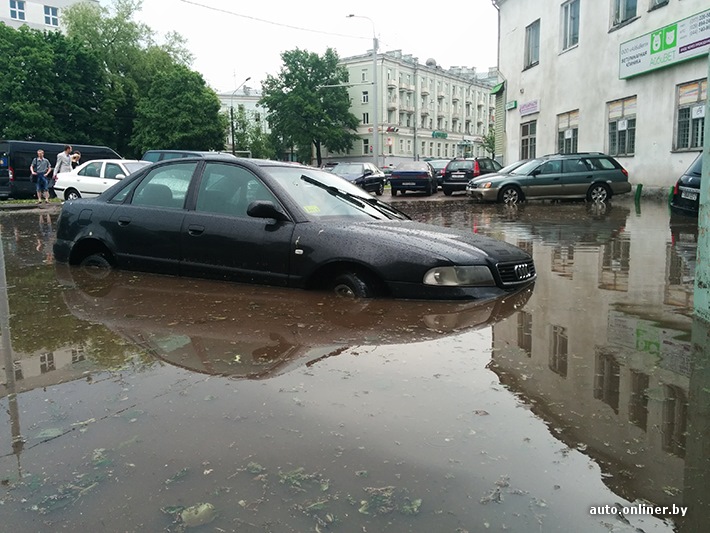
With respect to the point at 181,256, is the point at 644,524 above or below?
below

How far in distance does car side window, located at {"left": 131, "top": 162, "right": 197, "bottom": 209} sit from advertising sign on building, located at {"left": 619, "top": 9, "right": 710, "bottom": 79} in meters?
15.7

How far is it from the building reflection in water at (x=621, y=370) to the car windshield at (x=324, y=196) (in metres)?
1.81

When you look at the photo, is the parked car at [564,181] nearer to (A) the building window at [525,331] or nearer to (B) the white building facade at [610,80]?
(B) the white building facade at [610,80]

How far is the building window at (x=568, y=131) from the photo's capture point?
25.6 m

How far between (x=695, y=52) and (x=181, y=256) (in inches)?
703

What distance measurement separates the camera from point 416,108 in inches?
3701

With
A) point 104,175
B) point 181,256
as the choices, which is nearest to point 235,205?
point 181,256

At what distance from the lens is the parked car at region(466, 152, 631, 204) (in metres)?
19.9

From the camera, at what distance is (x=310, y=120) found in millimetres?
79562

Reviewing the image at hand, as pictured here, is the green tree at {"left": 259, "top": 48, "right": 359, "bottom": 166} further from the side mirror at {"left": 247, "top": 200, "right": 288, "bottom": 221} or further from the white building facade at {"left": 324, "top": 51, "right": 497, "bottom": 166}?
the side mirror at {"left": 247, "top": 200, "right": 288, "bottom": 221}

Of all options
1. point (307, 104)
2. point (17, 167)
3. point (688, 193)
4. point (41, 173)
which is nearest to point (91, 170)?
point (41, 173)

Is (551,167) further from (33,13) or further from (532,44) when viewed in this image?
(33,13)

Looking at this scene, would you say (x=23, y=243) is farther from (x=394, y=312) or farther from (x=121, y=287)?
(x=394, y=312)

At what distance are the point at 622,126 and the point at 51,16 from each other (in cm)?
6605
